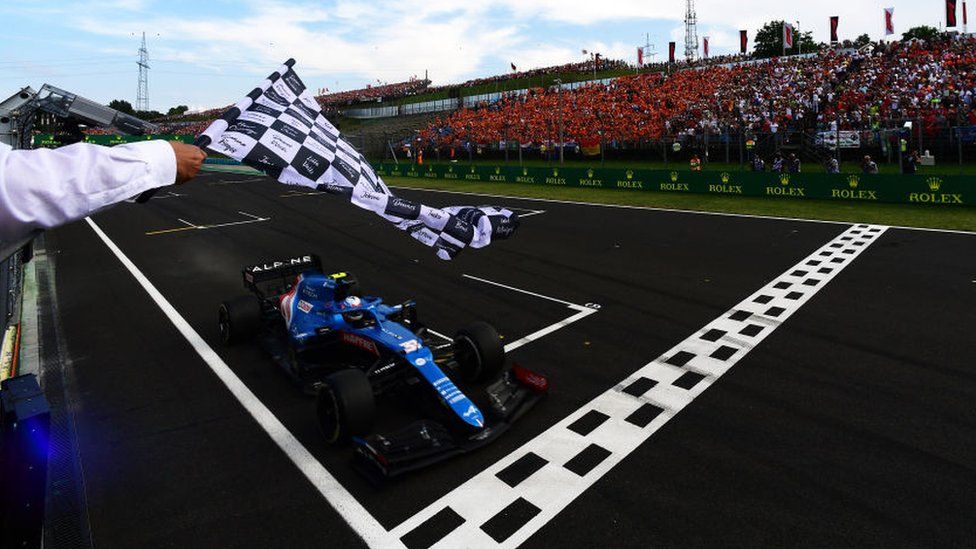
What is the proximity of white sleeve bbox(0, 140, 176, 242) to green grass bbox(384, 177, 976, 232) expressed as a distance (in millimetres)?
17463

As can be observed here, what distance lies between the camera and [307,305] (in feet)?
22.4

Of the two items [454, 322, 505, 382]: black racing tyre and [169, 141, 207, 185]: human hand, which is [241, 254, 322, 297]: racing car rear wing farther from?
[169, 141, 207, 185]: human hand

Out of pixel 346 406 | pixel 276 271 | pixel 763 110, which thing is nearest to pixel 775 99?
pixel 763 110

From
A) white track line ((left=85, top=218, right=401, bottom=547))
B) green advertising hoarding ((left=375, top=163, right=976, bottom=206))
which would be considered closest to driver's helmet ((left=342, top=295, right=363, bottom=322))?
white track line ((left=85, top=218, right=401, bottom=547))

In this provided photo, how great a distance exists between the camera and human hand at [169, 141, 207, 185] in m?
1.49

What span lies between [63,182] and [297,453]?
4594 mm

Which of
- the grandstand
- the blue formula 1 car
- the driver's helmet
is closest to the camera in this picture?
the blue formula 1 car

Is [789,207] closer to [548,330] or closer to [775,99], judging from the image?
[548,330]

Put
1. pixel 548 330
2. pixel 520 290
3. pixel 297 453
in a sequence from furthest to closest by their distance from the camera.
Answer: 1. pixel 520 290
2. pixel 548 330
3. pixel 297 453

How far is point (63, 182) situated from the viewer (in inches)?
48.4

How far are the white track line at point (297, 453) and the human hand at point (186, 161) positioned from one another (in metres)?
3.34

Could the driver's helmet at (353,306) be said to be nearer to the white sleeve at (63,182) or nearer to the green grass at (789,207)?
the white sleeve at (63,182)

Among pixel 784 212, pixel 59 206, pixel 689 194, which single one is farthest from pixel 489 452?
pixel 689 194

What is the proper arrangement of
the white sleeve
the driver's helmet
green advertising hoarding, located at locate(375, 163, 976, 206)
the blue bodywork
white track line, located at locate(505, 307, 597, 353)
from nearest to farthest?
the white sleeve < the blue bodywork < the driver's helmet < white track line, located at locate(505, 307, 597, 353) < green advertising hoarding, located at locate(375, 163, 976, 206)
